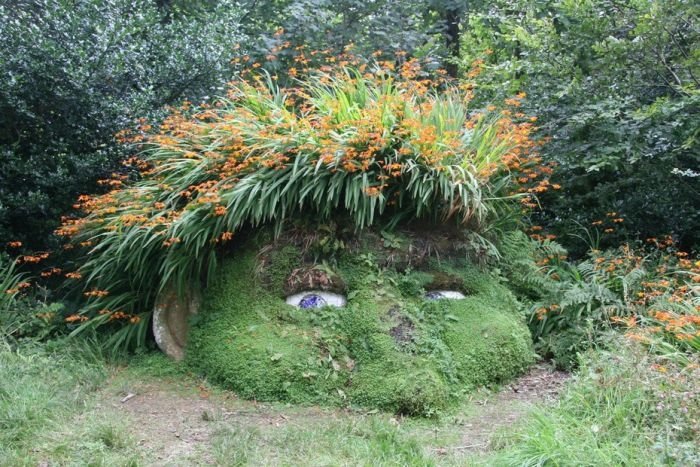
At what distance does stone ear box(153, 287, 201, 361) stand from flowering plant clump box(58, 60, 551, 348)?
145 millimetres

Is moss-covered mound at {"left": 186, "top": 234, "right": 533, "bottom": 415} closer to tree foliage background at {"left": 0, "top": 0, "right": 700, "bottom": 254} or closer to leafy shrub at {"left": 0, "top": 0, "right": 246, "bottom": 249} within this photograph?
tree foliage background at {"left": 0, "top": 0, "right": 700, "bottom": 254}

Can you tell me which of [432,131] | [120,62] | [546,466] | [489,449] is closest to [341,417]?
[489,449]

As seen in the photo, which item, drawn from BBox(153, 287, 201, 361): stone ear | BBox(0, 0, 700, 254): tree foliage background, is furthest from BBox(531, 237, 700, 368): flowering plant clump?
BBox(153, 287, 201, 361): stone ear

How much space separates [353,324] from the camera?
4.66m

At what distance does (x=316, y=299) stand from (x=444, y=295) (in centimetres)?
104

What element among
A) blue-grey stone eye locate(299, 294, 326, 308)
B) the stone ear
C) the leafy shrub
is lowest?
the stone ear

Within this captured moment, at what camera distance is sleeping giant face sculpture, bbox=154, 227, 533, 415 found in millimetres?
4426

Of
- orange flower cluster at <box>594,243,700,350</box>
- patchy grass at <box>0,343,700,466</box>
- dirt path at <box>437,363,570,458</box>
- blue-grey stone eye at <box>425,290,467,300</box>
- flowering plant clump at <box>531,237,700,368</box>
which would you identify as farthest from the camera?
blue-grey stone eye at <box>425,290,467,300</box>

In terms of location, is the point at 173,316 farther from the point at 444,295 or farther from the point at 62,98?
the point at 62,98

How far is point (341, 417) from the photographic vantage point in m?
4.17

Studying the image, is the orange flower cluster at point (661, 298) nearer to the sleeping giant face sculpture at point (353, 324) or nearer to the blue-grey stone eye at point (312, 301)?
the sleeping giant face sculpture at point (353, 324)

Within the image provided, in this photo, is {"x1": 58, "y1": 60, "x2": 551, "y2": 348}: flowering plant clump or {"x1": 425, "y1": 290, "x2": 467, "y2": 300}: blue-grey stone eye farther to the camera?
{"x1": 425, "y1": 290, "x2": 467, "y2": 300}: blue-grey stone eye

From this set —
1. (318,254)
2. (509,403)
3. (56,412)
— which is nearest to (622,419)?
(509,403)

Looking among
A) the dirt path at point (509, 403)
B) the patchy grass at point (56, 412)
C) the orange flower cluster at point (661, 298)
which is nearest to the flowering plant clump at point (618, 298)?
the orange flower cluster at point (661, 298)
